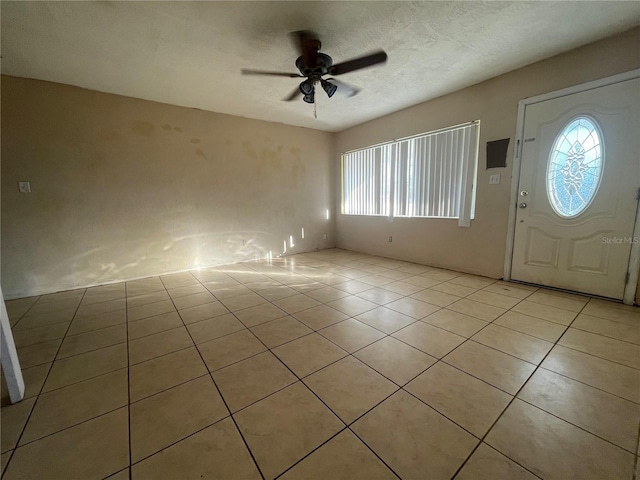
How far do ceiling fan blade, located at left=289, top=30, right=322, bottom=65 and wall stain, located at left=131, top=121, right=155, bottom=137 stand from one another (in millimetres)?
2650

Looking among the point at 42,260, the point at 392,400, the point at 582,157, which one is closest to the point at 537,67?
the point at 582,157

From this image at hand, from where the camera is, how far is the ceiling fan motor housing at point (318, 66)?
2.36 m

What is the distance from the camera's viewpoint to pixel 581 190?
267cm

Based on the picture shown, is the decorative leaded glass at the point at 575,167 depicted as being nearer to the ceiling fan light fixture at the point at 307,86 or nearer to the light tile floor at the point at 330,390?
the light tile floor at the point at 330,390

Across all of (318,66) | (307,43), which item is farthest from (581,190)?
(307,43)

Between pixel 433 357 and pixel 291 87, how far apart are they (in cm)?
344

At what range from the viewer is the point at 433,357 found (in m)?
1.75

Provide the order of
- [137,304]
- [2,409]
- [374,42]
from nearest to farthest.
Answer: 1. [2,409]
2. [374,42]
3. [137,304]

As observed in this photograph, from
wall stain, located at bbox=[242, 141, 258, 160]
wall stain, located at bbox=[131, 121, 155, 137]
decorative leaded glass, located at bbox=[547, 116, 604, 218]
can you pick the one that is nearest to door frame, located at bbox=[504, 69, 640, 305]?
decorative leaded glass, located at bbox=[547, 116, 604, 218]

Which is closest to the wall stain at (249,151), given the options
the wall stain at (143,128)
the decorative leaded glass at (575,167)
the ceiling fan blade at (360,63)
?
the wall stain at (143,128)

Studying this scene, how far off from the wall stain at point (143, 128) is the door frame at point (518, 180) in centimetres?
500

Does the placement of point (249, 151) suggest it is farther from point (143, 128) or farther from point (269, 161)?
point (143, 128)

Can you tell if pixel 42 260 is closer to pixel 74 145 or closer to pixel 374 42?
pixel 74 145

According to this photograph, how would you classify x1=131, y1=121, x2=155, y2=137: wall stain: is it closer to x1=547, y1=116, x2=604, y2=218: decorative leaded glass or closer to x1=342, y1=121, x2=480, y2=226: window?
x1=342, y1=121, x2=480, y2=226: window
